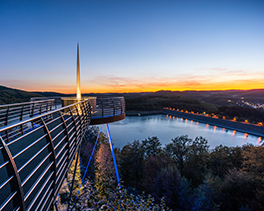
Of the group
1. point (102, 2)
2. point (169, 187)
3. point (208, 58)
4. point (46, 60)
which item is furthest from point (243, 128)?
point (46, 60)

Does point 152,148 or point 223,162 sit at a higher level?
point 223,162

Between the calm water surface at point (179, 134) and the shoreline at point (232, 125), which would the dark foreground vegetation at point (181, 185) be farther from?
the shoreline at point (232, 125)

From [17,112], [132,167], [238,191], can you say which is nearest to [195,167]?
[238,191]

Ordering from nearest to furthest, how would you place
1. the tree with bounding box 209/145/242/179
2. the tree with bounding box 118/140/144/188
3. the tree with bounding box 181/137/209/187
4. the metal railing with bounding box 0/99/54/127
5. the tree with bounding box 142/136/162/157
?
1. the metal railing with bounding box 0/99/54/127
2. the tree with bounding box 181/137/209/187
3. the tree with bounding box 209/145/242/179
4. the tree with bounding box 118/140/144/188
5. the tree with bounding box 142/136/162/157

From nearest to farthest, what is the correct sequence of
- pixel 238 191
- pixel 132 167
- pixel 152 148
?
pixel 238 191
pixel 132 167
pixel 152 148

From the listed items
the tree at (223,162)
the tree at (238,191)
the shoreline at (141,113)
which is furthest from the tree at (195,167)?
the shoreline at (141,113)

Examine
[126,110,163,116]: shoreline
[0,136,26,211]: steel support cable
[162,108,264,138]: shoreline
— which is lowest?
[126,110,163,116]: shoreline

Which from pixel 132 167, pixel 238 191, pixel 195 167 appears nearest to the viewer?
pixel 238 191

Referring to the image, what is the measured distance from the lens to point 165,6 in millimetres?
15656

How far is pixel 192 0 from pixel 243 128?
3258cm

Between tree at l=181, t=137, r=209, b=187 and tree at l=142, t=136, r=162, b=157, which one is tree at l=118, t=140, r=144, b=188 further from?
tree at l=181, t=137, r=209, b=187

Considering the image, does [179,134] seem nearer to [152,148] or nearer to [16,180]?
[152,148]

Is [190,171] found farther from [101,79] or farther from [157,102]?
[157,102]

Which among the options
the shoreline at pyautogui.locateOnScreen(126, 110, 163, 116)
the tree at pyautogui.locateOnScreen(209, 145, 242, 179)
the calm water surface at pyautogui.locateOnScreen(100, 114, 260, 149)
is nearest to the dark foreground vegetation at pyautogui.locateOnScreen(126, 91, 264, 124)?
the shoreline at pyautogui.locateOnScreen(126, 110, 163, 116)
